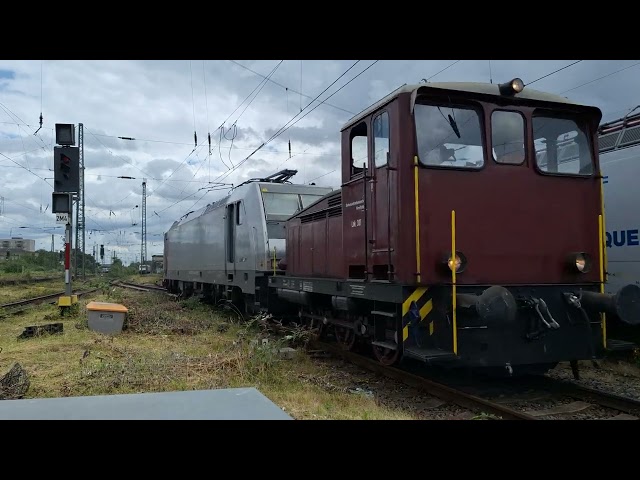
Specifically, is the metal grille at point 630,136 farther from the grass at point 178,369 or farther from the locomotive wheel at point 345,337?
the grass at point 178,369

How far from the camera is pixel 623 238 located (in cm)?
906

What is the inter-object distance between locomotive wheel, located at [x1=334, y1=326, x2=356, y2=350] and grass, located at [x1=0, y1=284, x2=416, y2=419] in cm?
60

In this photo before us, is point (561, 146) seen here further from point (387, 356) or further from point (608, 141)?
point (387, 356)

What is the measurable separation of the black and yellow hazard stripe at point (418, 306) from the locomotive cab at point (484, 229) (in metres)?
0.02

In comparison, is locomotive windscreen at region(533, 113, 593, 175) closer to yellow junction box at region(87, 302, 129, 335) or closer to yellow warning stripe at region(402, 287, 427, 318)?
yellow warning stripe at region(402, 287, 427, 318)

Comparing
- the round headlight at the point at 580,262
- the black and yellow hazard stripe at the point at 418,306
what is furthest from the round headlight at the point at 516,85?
the black and yellow hazard stripe at the point at 418,306

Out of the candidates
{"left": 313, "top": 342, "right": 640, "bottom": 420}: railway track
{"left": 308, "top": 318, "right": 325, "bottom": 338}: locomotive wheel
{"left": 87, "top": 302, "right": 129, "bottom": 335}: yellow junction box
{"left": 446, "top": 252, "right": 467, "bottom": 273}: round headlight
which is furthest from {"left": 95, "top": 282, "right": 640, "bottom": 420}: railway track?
{"left": 87, "top": 302, "right": 129, "bottom": 335}: yellow junction box

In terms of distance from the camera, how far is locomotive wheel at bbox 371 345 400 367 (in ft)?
24.0

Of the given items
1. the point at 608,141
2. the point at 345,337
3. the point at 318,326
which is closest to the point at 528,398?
the point at 345,337

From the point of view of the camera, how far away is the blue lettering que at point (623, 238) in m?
8.82

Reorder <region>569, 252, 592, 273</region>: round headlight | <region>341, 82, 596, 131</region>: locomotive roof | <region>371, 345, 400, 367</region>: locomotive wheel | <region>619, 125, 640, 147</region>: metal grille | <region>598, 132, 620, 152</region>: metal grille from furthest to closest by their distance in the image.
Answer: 1. <region>598, 132, 620, 152</region>: metal grille
2. <region>619, 125, 640, 147</region>: metal grille
3. <region>371, 345, 400, 367</region>: locomotive wheel
4. <region>569, 252, 592, 273</region>: round headlight
5. <region>341, 82, 596, 131</region>: locomotive roof

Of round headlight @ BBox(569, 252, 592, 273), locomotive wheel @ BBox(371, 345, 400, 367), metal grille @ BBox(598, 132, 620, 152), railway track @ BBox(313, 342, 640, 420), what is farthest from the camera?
metal grille @ BBox(598, 132, 620, 152)
